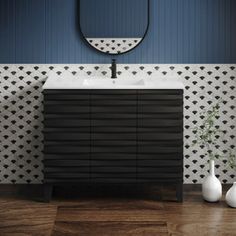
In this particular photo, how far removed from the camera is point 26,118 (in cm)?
554

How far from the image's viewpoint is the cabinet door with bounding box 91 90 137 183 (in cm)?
498

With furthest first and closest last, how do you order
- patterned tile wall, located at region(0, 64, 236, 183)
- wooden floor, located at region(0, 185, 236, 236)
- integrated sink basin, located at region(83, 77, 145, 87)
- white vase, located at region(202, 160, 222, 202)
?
patterned tile wall, located at region(0, 64, 236, 183)
integrated sink basin, located at region(83, 77, 145, 87)
white vase, located at region(202, 160, 222, 202)
wooden floor, located at region(0, 185, 236, 236)

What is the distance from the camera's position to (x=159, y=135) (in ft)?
16.5

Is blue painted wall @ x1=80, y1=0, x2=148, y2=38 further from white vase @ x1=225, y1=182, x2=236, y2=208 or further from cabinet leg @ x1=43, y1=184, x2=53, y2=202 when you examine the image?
white vase @ x1=225, y1=182, x2=236, y2=208

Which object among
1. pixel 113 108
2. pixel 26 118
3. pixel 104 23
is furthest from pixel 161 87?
A: pixel 26 118

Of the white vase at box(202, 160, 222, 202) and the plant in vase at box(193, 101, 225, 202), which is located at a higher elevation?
the plant in vase at box(193, 101, 225, 202)

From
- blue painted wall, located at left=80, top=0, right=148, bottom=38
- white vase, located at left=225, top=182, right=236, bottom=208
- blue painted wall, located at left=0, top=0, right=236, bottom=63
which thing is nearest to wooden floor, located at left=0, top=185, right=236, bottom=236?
white vase, located at left=225, top=182, right=236, bottom=208

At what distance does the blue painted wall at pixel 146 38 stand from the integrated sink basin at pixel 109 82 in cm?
14

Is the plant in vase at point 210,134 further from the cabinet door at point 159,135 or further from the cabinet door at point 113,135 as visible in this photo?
the cabinet door at point 113,135

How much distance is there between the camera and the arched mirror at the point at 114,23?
5391mm

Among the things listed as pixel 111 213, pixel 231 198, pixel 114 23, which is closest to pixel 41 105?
pixel 114 23

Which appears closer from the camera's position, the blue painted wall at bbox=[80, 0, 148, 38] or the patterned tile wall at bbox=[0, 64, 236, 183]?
the blue painted wall at bbox=[80, 0, 148, 38]

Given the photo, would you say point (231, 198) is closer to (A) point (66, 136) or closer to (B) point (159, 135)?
(B) point (159, 135)

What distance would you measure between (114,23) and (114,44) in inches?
6.5
